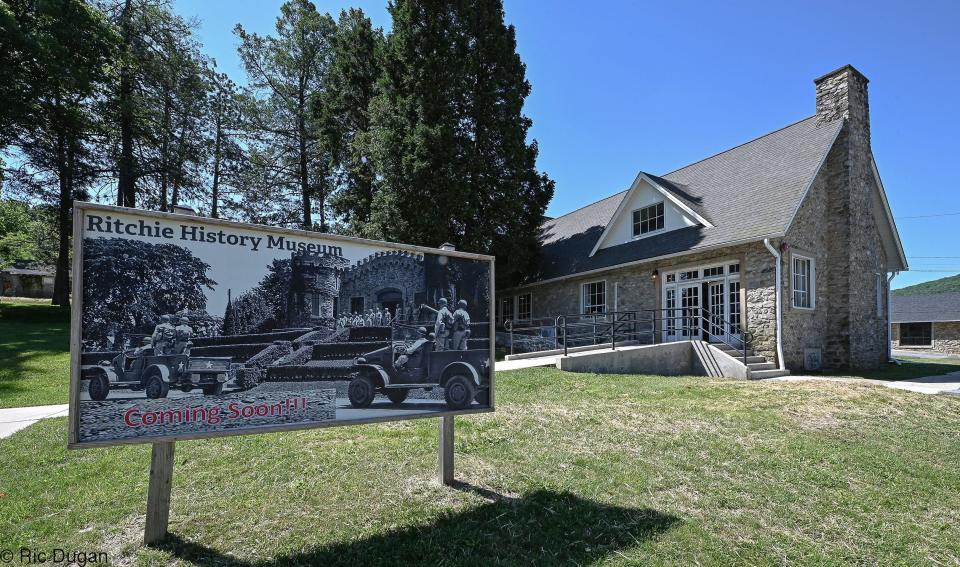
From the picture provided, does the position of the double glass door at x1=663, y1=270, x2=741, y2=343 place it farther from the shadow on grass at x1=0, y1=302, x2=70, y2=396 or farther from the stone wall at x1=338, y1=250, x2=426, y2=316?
the shadow on grass at x1=0, y1=302, x2=70, y2=396

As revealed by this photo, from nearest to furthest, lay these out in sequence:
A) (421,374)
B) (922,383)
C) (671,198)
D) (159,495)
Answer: (159,495), (421,374), (922,383), (671,198)

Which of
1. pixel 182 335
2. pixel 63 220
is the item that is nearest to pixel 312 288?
pixel 182 335

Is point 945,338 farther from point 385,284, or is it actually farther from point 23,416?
point 23,416

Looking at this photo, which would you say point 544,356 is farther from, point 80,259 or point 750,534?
point 80,259

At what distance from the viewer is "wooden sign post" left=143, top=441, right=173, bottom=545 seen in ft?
10.4

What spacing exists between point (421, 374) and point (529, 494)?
1531 millimetres

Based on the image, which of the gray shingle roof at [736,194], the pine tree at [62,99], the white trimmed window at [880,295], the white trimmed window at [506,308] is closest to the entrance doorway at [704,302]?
the gray shingle roof at [736,194]

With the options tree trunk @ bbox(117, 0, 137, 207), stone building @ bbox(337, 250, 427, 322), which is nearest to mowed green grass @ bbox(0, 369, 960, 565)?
stone building @ bbox(337, 250, 427, 322)

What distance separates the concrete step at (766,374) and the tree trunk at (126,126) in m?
28.6

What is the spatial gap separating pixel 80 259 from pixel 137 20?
3055 centimetres

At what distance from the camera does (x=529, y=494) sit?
4.13 m

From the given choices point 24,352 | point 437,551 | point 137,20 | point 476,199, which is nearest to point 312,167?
point 137,20

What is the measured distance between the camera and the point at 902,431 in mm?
6344

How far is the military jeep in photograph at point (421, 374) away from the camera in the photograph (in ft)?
11.8
